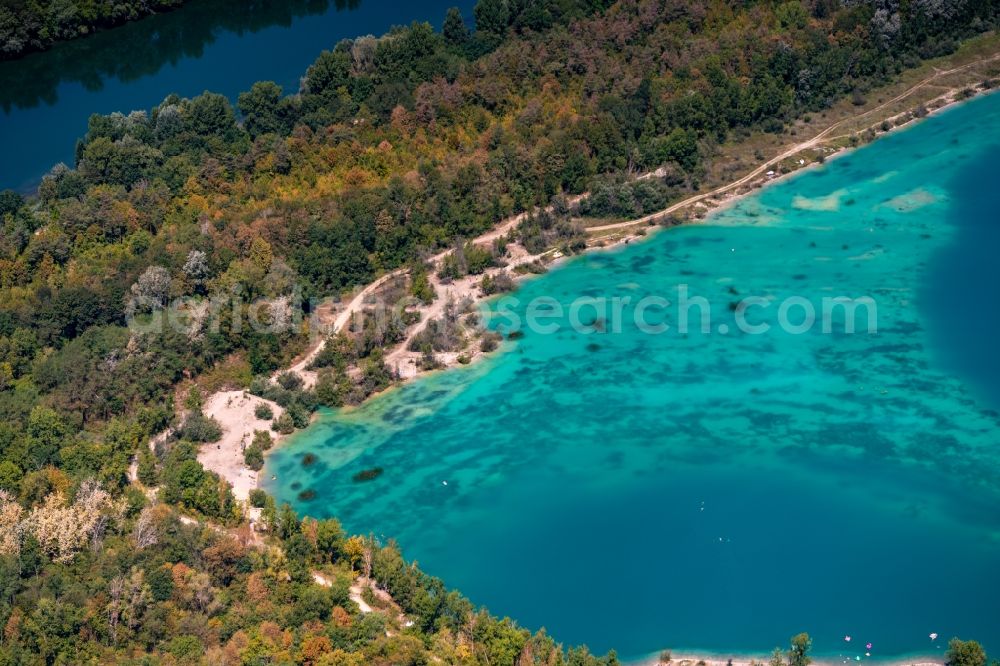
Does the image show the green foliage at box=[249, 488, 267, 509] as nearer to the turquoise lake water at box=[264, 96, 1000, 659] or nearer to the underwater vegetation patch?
the turquoise lake water at box=[264, 96, 1000, 659]

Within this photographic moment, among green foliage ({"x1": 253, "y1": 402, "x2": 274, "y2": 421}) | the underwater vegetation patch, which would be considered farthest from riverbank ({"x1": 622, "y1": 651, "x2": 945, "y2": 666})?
green foliage ({"x1": 253, "y1": 402, "x2": 274, "y2": 421})

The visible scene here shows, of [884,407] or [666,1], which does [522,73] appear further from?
[884,407]

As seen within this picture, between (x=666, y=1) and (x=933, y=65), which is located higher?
(x=666, y=1)

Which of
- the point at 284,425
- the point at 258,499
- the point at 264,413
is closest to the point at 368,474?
the point at 284,425

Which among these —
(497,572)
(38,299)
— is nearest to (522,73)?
(38,299)

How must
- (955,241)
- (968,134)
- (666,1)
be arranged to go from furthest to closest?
1. (666,1)
2. (968,134)
3. (955,241)

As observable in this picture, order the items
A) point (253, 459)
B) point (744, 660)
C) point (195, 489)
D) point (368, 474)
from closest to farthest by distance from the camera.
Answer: point (744, 660) → point (195, 489) → point (368, 474) → point (253, 459)

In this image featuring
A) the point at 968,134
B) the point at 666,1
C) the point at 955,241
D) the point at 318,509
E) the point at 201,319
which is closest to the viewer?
the point at 318,509

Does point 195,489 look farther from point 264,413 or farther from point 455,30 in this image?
point 455,30
